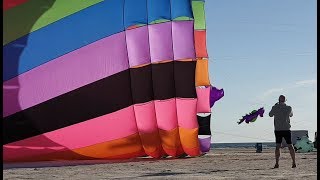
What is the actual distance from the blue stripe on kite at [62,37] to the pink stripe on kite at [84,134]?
1159mm

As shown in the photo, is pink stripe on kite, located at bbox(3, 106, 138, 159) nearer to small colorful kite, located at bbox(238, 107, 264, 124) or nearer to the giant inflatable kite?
the giant inflatable kite

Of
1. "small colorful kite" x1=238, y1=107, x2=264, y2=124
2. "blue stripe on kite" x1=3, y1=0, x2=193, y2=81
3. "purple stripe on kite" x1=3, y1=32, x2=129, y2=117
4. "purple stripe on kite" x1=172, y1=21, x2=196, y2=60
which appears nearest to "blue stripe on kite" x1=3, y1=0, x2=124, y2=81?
"blue stripe on kite" x1=3, y1=0, x2=193, y2=81

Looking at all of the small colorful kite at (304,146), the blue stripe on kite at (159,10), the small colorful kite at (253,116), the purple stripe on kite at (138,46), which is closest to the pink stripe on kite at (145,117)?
the purple stripe on kite at (138,46)

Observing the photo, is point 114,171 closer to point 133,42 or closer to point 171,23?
point 133,42

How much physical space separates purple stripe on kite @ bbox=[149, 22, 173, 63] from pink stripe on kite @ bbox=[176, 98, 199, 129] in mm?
834

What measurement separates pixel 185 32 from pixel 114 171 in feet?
10.2

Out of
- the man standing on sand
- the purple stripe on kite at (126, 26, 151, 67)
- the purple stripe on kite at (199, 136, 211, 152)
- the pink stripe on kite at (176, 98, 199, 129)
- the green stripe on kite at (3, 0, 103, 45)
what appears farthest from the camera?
the purple stripe on kite at (199, 136, 211, 152)

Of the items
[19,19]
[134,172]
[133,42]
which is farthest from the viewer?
[133,42]

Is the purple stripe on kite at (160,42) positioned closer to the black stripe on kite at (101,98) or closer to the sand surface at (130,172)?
the black stripe on kite at (101,98)

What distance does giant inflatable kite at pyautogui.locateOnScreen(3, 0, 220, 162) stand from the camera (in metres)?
9.13

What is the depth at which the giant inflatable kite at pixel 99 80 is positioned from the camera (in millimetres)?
9133

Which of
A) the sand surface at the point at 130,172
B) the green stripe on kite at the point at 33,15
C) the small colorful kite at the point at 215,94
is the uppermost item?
the green stripe on kite at the point at 33,15

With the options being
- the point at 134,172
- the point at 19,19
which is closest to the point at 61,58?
the point at 19,19

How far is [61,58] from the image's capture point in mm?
9281
